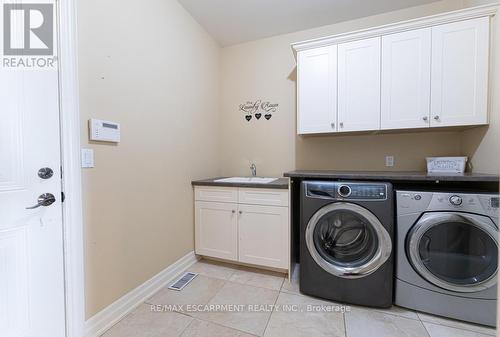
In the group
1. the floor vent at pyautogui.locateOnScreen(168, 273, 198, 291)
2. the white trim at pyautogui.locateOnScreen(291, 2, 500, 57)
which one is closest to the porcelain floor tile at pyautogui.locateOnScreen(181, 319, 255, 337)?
the floor vent at pyautogui.locateOnScreen(168, 273, 198, 291)

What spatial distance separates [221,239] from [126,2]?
2175 mm

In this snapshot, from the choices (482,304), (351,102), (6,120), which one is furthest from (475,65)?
(6,120)

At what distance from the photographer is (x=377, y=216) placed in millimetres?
1597

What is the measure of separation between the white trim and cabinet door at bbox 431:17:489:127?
0.04 m

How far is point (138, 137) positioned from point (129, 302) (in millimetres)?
1255

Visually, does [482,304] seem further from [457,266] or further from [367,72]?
[367,72]

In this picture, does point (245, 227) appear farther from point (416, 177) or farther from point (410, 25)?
point (410, 25)

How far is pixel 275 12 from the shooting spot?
2252 mm

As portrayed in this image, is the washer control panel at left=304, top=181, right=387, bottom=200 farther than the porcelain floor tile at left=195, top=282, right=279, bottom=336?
Yes

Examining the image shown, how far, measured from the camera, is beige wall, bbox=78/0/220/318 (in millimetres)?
1386

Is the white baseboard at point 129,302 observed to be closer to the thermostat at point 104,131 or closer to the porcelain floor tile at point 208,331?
the porcelain floor tile at point 208,331

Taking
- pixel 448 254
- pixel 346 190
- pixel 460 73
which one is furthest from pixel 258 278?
pixel 460 73

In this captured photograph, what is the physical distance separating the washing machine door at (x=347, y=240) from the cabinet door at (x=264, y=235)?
0.32 m

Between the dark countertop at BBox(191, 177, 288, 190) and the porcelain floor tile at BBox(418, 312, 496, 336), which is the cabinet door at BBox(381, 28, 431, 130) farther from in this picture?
the porcelain floor tile at BBox(418, 312, 496, 336)
